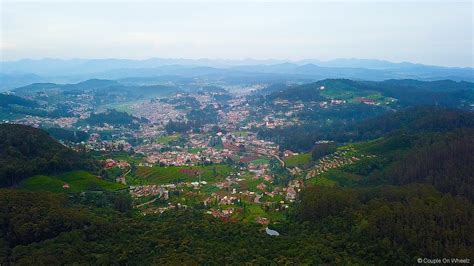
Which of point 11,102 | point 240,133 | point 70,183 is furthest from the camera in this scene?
point 11,102

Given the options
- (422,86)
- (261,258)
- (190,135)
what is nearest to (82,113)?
(190,135)

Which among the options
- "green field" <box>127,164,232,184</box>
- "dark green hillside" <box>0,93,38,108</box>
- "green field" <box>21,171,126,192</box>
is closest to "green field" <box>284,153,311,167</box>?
"green field" <box>127,164,232,184</box>

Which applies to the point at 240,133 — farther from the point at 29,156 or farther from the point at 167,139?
the point at 29,156

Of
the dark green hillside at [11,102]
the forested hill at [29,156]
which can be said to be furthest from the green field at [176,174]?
the dark green hillside at [11,102]

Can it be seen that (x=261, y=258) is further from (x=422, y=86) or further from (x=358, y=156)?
(x=422, y=86)

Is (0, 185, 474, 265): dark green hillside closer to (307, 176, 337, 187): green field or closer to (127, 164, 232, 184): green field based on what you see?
(307, 176, 337, 187): green field

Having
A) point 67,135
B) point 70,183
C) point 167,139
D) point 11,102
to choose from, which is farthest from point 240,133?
point 11,102

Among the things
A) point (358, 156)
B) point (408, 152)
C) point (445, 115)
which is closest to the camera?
point (408, 152)

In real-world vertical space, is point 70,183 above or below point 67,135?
above
